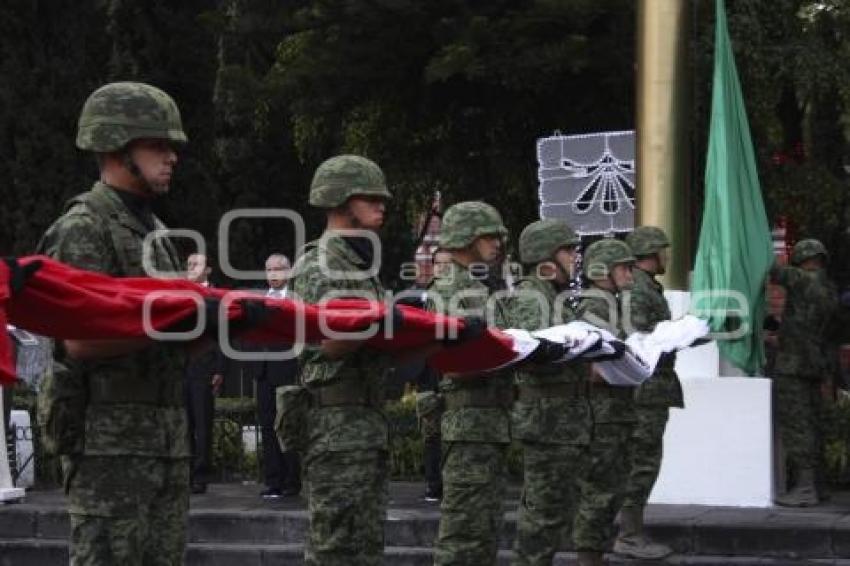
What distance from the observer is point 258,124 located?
738 inches

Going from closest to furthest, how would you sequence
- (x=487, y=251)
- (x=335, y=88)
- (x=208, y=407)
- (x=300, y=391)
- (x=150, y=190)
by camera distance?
(x=150, y=190) → (x=300, y=391) → (x=487, y=251) → (x=208, y=407) → (x=335, y=88)

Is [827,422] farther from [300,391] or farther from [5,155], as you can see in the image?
[5,155]

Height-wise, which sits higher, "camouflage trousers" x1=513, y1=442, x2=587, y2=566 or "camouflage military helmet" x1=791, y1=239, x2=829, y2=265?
"camouflage military helmet" x1=791, y1=239, x2=829, y2=265

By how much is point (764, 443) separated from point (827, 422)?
6.51ft

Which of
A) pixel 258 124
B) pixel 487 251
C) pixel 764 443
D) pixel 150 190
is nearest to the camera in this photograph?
pixel 150 190

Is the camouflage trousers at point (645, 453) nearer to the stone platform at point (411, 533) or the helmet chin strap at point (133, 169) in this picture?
the stone platform at point (411, 533)

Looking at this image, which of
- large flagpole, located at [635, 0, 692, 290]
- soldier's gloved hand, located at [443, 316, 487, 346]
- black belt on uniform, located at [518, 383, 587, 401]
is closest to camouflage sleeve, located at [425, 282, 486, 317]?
black belt on uniform, located at [518, 383, 587, 401]

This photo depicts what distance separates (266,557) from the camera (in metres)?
11.5

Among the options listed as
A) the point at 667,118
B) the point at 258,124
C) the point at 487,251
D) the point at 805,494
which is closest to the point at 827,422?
the point at 805,494

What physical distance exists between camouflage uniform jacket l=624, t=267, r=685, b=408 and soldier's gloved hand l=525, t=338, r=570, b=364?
2.16 meters

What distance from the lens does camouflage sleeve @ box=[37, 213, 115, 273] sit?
5.94 meters

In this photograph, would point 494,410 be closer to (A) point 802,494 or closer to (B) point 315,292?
(B) point 315,292

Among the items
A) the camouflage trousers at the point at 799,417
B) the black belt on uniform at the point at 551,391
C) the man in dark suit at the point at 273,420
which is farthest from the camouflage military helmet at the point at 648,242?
the man in dark suit at the point at 273,420

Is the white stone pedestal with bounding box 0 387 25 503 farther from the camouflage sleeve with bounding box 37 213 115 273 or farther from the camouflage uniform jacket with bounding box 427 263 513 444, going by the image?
the camouflage sleeve with bounding box 37 213 115 273
